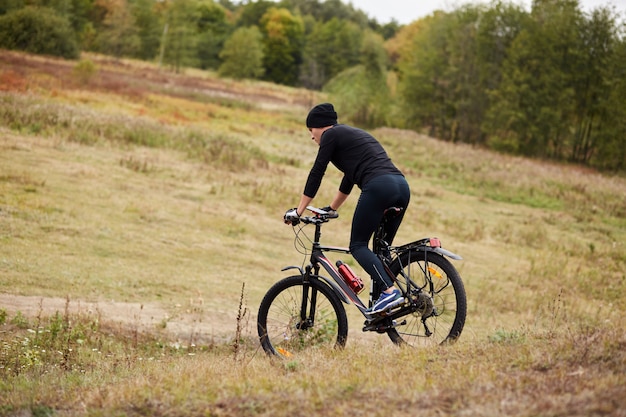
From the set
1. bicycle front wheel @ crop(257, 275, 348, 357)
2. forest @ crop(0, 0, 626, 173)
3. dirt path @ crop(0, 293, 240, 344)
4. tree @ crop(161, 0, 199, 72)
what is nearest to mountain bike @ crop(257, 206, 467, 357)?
bicycle front wheel @ crop(257, 275, 348, 357)

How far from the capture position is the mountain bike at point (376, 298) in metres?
Answer: 5.93

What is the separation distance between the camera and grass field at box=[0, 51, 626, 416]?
14.4 feet

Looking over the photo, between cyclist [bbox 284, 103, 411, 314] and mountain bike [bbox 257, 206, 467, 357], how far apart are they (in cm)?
13

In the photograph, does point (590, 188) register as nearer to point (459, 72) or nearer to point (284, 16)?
point (459, 72)

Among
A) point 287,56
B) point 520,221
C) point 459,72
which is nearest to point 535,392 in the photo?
point 520,221

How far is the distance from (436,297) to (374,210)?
1059 mm

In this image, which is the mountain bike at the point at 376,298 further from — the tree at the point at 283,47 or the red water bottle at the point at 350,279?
the tree at the point at 283,47

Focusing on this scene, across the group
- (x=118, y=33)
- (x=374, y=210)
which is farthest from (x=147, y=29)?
(x=374, y=210)

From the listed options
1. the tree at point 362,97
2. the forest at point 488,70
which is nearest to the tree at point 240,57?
the forest at point 488,70

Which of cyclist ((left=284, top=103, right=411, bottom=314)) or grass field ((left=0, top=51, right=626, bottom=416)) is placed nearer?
grass field ((left=0, top=51, right=626, bottom=416))

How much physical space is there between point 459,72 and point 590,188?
2690cm

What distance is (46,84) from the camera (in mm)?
33531

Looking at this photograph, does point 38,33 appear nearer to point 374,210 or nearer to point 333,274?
point 333,274

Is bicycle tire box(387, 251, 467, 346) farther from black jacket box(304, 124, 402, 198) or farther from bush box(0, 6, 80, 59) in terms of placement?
bush box(0, 6, 80, 59)
